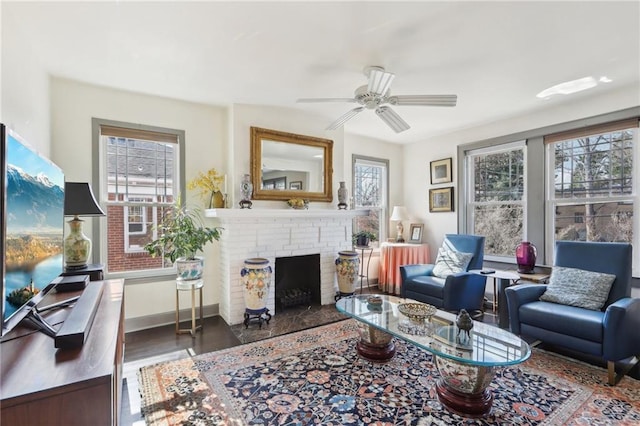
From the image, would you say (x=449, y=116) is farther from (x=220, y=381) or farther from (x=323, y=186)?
(x=220, y=381)

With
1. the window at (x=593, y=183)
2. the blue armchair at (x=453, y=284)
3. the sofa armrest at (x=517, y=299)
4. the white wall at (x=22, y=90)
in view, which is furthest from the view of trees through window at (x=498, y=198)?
the white wall at (x=22, y=90)

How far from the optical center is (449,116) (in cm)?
402

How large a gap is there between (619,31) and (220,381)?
12.5ft

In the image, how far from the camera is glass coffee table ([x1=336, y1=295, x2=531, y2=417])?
1827mm

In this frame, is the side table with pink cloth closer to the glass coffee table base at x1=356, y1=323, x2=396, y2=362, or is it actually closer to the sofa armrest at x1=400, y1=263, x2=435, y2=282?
the sofa armrest at x1=400, y1=263, x2=435, y2=282

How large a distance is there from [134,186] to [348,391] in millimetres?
2984

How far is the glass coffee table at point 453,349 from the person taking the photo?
1827 mm

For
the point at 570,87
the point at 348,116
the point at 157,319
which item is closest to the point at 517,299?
the point at 570,87

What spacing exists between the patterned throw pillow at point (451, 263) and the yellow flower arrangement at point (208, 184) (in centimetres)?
291

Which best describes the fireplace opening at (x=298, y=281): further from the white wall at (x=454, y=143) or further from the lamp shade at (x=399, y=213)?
the white wall at (x=454, y=143)

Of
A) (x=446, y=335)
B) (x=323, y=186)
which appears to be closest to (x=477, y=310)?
(x=446, y=335)

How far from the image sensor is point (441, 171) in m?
4.86

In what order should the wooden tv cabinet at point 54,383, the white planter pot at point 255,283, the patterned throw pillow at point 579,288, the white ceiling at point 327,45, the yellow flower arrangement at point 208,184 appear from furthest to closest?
the yellow flower arrangement at point 208,184
the white planter pot at point 255,283
the patterned throw pillow at point 579,288
the white ceiling at point 327,45
the wooden tv cabinet at point 54,383

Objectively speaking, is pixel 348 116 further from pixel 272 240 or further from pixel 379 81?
pixel 272 240
